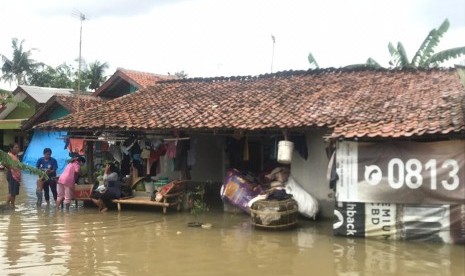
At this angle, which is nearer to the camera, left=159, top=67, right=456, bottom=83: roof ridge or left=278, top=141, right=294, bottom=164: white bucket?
left=278, top=141, right=294, bottom=164: white bucket

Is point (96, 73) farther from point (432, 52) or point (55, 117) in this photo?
point (432, 52)

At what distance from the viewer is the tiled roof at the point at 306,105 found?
9523 mm

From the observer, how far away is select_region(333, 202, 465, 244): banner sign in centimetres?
863

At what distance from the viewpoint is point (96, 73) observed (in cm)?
3622

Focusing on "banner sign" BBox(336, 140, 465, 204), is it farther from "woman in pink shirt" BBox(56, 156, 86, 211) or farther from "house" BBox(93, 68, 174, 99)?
"house" BBox(93, 68, 174, 99)

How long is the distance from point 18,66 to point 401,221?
38160mm

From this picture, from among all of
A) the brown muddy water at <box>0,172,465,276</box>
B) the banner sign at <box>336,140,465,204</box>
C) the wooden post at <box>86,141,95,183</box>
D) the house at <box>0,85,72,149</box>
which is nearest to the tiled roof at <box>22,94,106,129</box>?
the house at <box>0,85,72,149</box>

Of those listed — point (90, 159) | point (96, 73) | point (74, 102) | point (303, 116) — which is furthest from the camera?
point (96, 73)

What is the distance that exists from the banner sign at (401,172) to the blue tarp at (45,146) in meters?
17.4

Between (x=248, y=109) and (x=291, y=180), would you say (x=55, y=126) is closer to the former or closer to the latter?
(x=248, y=109)

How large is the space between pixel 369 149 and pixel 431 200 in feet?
4.71

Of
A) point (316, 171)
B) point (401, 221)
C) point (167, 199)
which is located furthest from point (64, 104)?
point (401, 221)

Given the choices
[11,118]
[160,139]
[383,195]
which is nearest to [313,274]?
[383,195]

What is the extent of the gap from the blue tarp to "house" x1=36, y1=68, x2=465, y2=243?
31.7 ft
